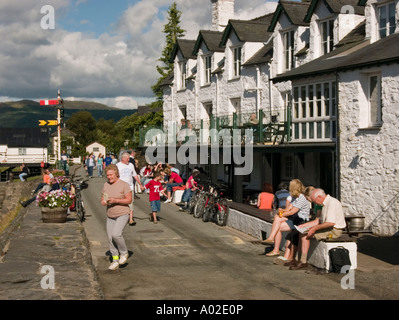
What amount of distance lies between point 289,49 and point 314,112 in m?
5.89

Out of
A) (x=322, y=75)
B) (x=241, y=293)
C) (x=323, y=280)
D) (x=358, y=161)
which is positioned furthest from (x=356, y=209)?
(x=241, y=293)

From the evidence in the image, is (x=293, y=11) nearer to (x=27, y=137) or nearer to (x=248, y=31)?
(x=248, y=31)

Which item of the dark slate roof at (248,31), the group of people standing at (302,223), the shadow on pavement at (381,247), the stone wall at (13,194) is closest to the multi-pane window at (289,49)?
the dark slate roof at (248,31)

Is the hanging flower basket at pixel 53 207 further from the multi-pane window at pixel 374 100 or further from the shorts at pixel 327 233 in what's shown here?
the multi-pane window at pixel 374 100

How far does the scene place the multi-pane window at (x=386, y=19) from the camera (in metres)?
20.7

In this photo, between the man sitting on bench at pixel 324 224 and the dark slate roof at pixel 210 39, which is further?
the dark slate roof at pixel 210 39

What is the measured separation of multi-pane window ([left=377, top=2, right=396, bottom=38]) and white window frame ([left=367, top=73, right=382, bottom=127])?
2.66 m

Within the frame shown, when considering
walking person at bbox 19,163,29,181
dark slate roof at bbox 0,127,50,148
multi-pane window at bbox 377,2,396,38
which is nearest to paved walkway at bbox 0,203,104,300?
multi-pane window at bbox 377,2,396,38

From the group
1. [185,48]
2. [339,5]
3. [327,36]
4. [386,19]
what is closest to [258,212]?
[386,19]

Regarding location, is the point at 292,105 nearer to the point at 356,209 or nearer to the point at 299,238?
the point at 356,209

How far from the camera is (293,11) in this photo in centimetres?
2652

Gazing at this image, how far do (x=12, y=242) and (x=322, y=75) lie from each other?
1224 centimetres

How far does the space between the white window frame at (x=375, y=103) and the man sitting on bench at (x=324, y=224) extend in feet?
23.8
